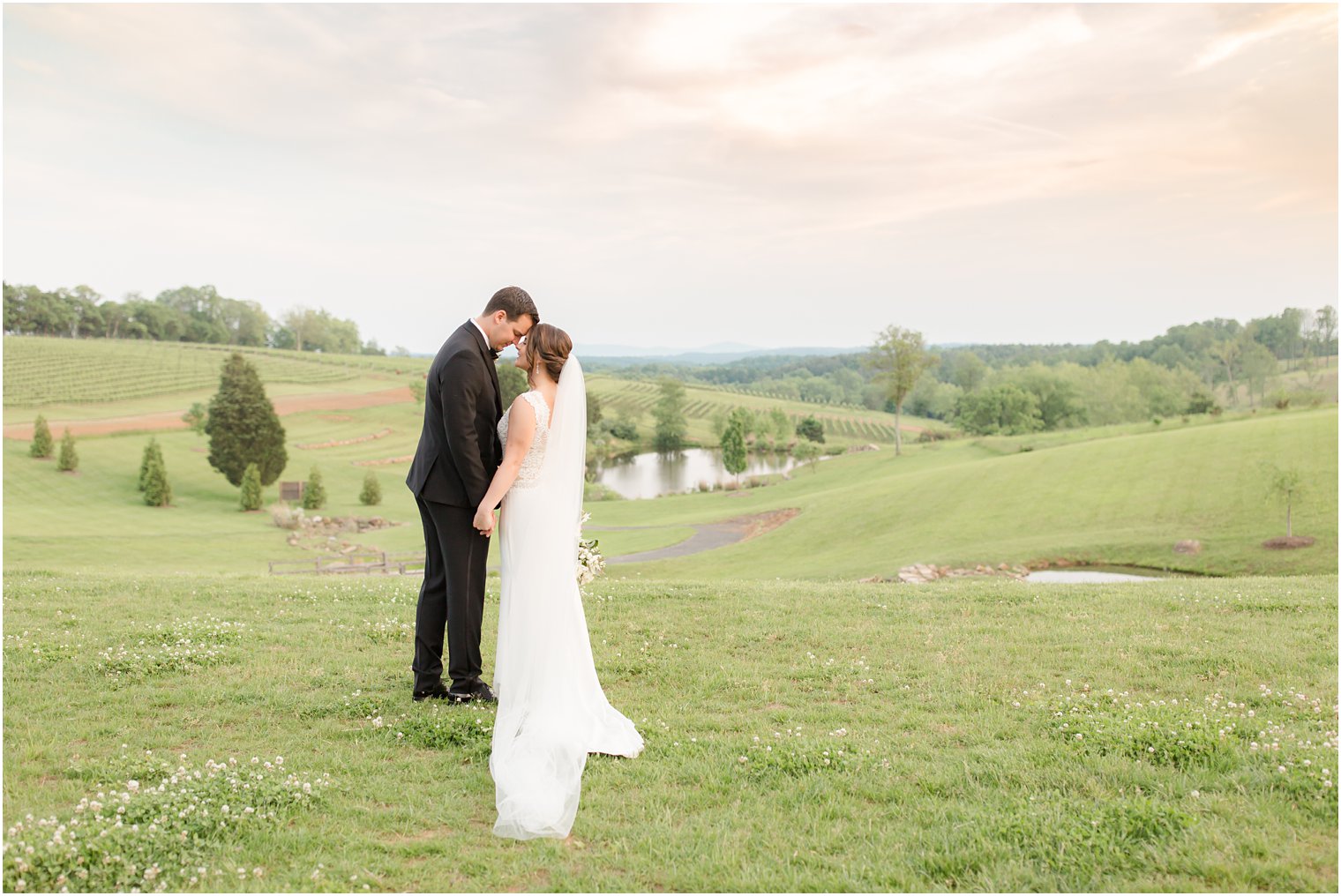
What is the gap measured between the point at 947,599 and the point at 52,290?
172 m

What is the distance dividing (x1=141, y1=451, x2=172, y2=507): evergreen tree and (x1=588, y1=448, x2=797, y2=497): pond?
4069cm

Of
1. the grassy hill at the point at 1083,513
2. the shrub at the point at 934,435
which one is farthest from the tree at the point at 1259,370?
the grassy hill at the point at 1083,513

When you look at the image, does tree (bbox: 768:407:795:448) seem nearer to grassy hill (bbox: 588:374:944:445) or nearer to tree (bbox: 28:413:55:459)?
grassy hill (bbox: 588:374:944:445)

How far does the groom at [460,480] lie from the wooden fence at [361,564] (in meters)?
18.7

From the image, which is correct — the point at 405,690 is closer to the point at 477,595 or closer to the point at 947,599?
the point at 477,595

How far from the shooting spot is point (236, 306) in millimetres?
176500

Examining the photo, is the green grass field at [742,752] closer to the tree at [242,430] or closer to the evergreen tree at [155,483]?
the evergreen tree at [155,483]

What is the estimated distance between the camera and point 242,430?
59.7 meters

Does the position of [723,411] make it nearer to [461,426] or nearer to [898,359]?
[898,359]

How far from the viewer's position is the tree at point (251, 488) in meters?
56.5

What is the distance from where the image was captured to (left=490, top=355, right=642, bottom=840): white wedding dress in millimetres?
6461

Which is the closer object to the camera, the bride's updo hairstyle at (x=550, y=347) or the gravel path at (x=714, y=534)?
the bride's updo hairstyle at (x=550, y=347)

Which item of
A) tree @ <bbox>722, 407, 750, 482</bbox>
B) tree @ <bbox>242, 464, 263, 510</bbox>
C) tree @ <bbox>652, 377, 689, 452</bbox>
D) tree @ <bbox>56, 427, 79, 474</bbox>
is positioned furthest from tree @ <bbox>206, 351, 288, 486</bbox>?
tree @ <bbox>652, 377, 689, 452</bbox>

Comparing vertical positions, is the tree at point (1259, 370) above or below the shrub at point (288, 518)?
above
